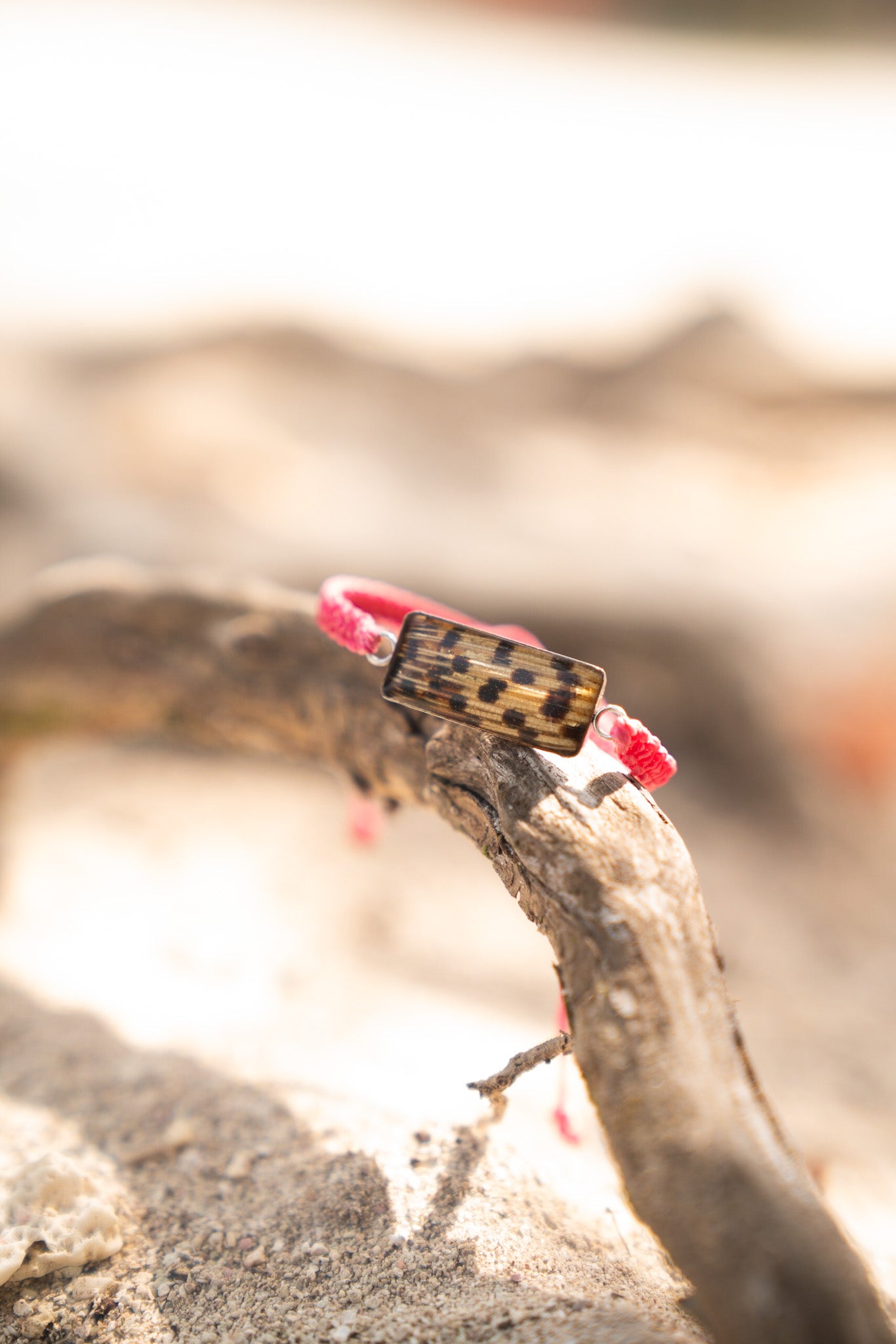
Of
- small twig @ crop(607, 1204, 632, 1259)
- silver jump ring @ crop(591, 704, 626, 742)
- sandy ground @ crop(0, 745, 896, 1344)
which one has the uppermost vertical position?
silver jump ring @ crop(591, 704, 626, 742)

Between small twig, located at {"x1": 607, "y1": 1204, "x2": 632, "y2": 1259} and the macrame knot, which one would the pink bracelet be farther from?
small twig, located at {"x1": 607, "y1": 1204, "x2": 632, "y2": 1259}

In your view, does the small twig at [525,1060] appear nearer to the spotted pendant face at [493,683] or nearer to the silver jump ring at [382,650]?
the spotted pendant face at [493,683]

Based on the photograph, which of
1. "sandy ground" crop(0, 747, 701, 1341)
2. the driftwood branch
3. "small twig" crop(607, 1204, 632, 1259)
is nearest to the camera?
the driftwood branch

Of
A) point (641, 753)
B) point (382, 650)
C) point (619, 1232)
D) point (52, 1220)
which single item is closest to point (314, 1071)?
point (52, 1220)

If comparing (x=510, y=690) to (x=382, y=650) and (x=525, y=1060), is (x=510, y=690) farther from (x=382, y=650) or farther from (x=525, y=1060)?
(x=525, y=1060)

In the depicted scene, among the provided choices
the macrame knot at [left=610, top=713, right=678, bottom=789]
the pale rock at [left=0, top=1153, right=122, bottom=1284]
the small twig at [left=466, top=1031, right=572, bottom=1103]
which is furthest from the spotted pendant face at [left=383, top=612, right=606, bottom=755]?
the pale rock at [left=0, top=1153, right=122, bottom=1284]

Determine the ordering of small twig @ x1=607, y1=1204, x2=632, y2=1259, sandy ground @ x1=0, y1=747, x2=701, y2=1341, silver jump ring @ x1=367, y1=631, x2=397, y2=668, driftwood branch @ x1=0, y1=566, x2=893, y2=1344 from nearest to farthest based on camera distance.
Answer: driftwood branch @ x1=0, y1=566, x2=893, y2=1344 < sandy ground @ x1=0, y1=747, x2=701, y2=1341 < small twig @ x1=607, y1=1204, x2=632, y2=1259 < silver jump ring @ x1=367, y1=631, x2=397, y2=668
